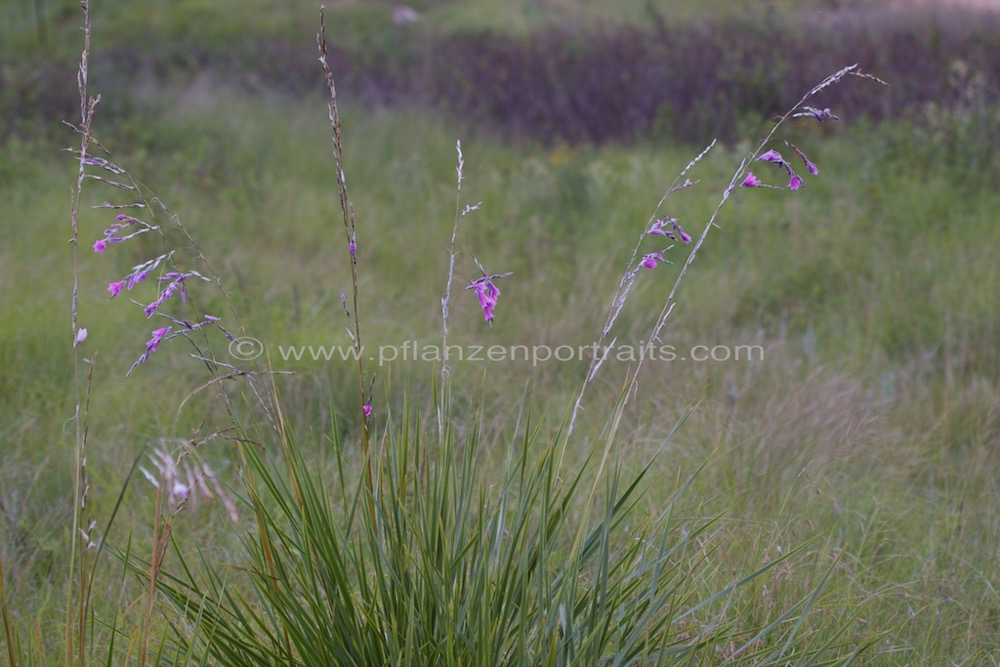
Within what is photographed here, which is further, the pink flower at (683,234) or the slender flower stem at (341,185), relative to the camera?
the pink flower at (683,234)

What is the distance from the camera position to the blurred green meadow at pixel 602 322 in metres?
2.31

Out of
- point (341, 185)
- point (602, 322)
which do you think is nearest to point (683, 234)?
point (341, 185)

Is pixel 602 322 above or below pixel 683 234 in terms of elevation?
below

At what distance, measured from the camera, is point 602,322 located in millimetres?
4172

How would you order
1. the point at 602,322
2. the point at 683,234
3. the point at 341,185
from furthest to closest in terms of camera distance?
the point at 602,322, the point at 683,234, the point at 341,185

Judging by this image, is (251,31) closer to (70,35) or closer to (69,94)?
(70,35)

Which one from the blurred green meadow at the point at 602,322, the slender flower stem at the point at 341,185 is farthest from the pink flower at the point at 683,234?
the slender flower stem at the point at 341,185

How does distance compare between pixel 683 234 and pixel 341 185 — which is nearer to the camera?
pixel 341 185

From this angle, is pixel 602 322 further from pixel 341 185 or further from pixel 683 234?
pixel 341 185

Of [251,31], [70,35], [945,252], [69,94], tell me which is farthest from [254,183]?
[70,35]

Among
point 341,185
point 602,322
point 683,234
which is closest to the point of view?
point 341,185

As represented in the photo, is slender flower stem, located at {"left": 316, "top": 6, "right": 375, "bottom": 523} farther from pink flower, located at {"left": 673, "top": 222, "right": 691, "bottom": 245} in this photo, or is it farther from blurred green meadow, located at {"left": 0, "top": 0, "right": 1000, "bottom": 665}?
pink flower, located at {"left": 673, "top": 222, "right": 691, "bottom": 245}

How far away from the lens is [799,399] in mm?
3215

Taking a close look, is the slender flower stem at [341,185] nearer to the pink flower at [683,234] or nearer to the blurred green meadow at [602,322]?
the blurred green meadow at [602,322]
